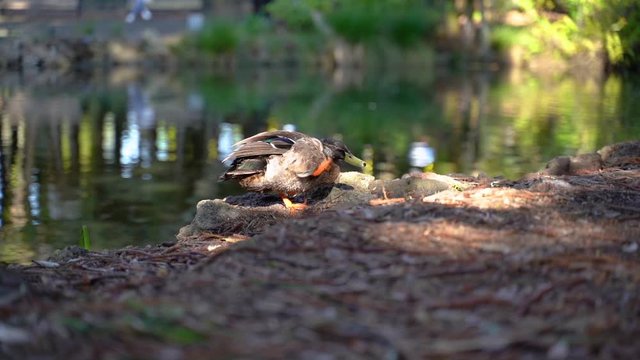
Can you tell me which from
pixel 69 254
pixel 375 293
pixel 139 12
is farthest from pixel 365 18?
pixel 375 293

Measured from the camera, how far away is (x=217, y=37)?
33.9 meters

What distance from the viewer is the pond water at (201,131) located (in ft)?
32.1

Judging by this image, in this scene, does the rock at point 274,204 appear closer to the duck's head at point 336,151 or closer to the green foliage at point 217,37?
the duck's head at point 336,151

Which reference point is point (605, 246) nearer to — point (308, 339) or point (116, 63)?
point (308, 339)

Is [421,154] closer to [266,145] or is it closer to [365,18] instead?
[266,145]

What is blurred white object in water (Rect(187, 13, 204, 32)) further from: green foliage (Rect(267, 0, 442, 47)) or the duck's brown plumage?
the duck's brown plumage

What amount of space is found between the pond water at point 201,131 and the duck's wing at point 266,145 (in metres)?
1.78

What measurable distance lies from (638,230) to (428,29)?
108ft

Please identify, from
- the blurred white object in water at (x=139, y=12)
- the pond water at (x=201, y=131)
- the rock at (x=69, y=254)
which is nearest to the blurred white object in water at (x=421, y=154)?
the pond water at (x=201, y=131)

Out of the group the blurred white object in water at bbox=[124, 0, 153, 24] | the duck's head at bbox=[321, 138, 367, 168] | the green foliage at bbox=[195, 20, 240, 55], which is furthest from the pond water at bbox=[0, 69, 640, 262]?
the blurred white object in water at bbox=[124, 0, 153, 24]

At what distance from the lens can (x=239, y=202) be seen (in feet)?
23.6

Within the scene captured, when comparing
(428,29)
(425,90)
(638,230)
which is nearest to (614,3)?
(425,90)

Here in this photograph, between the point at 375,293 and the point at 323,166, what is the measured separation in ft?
10.4

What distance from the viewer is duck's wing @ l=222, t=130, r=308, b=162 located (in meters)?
6.76
